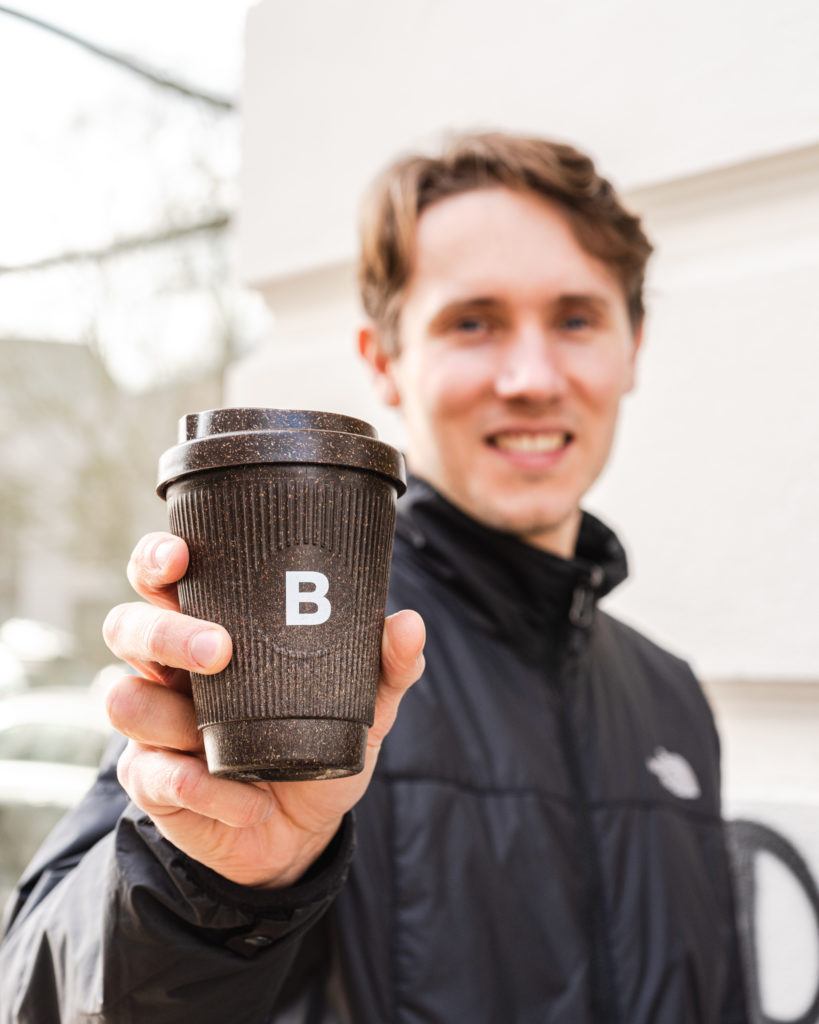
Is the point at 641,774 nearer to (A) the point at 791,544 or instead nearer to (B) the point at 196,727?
(A) the point at 791,544

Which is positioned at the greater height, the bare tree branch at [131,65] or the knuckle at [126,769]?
the bare tree branch at [131,65]

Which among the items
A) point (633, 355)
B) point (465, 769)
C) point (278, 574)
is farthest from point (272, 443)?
point (633, 355)

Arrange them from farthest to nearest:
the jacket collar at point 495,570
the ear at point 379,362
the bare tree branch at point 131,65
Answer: the bare tree branch at point 131,65 < the ear at point 379,362 < the jacket collar at point 495,570

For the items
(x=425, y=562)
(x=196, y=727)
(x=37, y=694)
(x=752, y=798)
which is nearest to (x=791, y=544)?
(x=752, y=798)

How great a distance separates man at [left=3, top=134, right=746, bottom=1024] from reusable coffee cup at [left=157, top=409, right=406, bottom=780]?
3 cm

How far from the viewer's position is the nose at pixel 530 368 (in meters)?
1.38

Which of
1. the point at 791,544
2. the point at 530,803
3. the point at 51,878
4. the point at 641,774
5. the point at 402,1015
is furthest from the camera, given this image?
the point at 791,544

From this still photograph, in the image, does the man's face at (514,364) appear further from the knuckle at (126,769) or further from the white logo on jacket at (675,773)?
the knuckle at (126,769)

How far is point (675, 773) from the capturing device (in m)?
1.44

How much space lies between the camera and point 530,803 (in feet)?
4.08

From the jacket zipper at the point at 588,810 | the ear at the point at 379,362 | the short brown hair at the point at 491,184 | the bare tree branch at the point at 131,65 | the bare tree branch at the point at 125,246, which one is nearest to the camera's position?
the jacket zipper at the point at 588,810

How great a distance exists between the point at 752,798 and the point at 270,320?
136 centimetres

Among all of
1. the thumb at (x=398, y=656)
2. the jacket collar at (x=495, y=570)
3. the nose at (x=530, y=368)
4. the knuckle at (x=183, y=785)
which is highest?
the nose at (x=530, y=368)

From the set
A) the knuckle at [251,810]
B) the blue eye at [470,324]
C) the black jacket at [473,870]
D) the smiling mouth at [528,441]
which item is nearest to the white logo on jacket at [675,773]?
the black jacket at [473,870]
